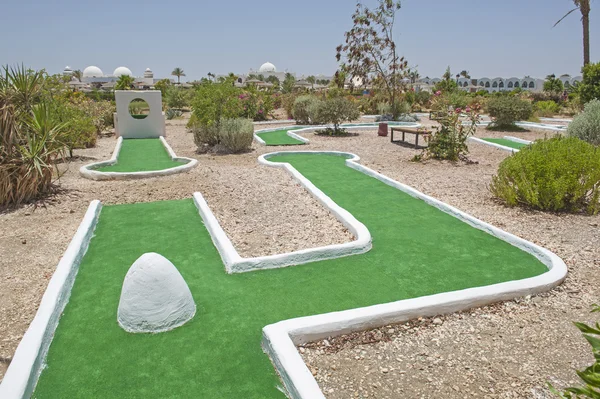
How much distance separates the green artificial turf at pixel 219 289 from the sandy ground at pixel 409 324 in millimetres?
439

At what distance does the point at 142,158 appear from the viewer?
37.7 ft

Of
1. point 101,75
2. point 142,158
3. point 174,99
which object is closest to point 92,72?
point 101,75

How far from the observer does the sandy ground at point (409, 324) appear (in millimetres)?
3178

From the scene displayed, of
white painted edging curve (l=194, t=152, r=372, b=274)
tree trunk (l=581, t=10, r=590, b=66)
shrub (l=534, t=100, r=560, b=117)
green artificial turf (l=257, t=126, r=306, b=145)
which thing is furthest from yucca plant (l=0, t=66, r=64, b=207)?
tree trunk (l=581, t=10, r=590, b=66)

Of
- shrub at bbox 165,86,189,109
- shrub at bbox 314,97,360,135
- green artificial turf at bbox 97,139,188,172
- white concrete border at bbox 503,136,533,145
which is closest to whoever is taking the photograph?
green artificial turf at bbox 97,139,188,172

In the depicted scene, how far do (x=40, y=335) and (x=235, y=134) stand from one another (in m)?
9.19

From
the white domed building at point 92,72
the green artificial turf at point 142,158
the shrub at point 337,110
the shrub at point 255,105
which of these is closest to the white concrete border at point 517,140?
the shrub at point 337,110

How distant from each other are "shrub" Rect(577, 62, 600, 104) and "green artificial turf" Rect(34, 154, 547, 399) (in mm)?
16775

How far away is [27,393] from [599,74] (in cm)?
2286

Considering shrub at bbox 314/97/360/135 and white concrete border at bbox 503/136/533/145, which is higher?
shrub at bbox 314/97/360/135

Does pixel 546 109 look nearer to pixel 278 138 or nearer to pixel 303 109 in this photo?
pixel 303 109

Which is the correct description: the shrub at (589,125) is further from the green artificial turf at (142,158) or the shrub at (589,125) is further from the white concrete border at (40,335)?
the white concrete border at (40,335)

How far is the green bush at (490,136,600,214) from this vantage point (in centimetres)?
648

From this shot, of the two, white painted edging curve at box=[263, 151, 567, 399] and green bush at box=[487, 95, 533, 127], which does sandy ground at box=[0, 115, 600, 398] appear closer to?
white painted edging curve at box=[263, 151, 567, 399]
